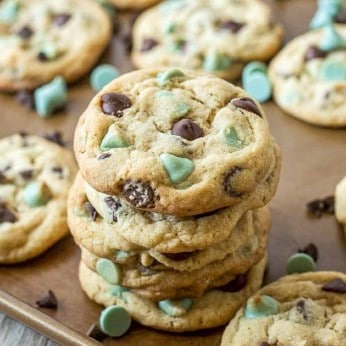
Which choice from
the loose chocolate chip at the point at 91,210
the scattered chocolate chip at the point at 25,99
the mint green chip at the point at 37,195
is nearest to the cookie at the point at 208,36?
the scattered chocolate chip at the point at 25,99

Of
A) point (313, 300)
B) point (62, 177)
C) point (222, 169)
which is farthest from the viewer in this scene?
point (62, 177)

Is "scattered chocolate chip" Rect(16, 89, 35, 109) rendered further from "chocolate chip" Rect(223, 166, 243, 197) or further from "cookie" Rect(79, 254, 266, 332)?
"chocolate chip" Rect(223, 166, 243, 197)

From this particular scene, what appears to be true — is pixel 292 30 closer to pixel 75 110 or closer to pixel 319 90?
pixel 319 90

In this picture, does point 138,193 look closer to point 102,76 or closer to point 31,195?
point 31,195

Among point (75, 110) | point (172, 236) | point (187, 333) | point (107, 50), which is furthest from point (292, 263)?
point (107, 50)

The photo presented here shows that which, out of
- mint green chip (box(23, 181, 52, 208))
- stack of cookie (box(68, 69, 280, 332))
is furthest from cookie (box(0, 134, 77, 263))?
stack of cookie (box(68, 69, 280, 332))
